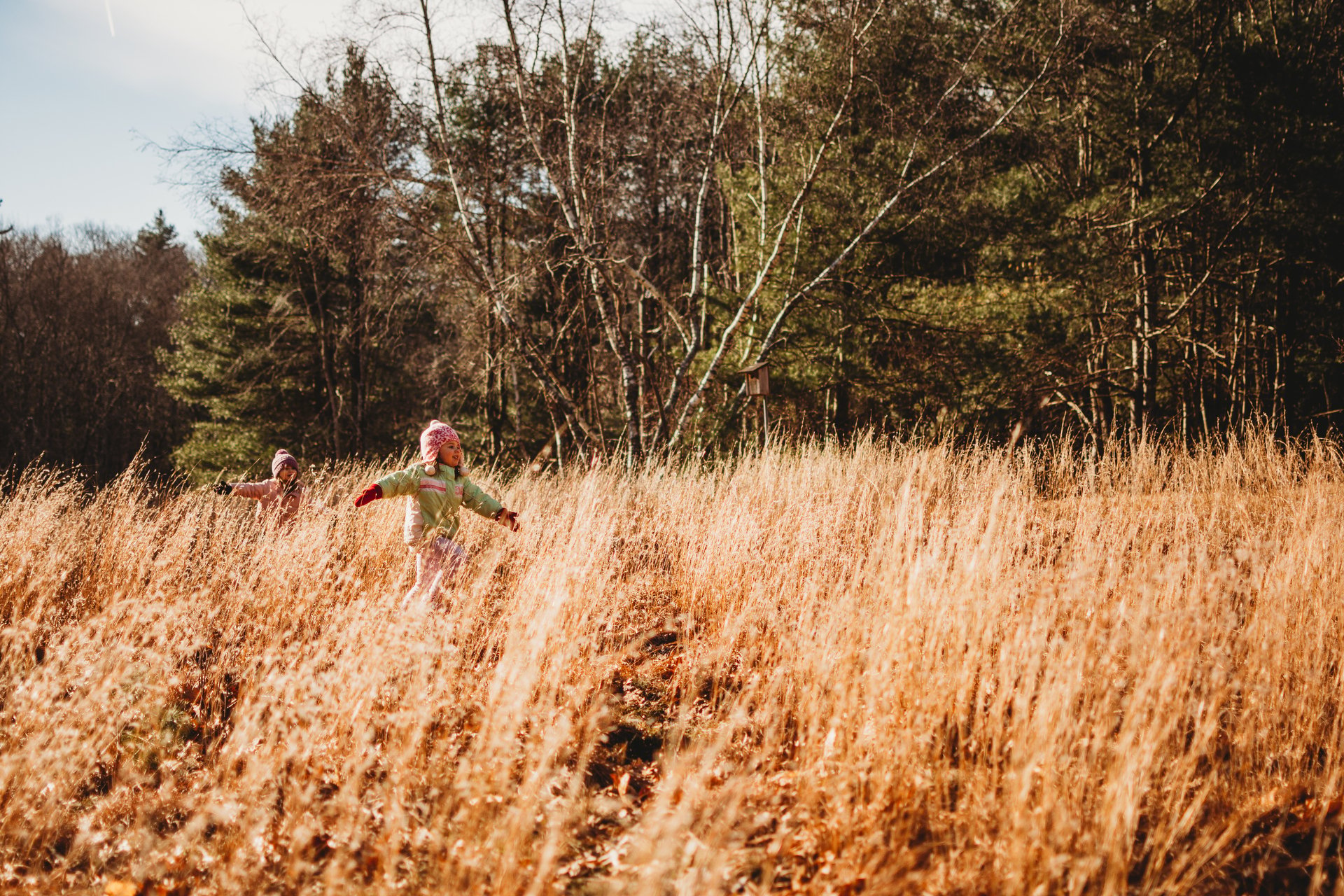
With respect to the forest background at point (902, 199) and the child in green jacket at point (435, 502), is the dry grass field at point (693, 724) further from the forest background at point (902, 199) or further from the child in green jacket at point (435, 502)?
the forest background at point (902, 199)

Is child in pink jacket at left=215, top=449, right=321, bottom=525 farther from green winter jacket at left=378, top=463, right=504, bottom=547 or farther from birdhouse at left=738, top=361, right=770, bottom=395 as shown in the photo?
birdhouse at left=738, top=361, right=770, bottom=395

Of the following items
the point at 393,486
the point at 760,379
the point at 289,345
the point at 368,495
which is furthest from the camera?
the point at 289,345

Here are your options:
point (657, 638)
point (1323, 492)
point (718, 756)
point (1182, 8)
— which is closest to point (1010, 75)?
point (1182, 8)

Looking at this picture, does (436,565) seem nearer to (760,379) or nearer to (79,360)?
(760,379)

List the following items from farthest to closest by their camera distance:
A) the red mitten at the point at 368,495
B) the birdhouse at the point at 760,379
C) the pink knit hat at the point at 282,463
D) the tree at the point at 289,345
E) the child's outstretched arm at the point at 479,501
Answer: the tree at the point at 289,345, the birdhouse at the point at 760,379, the pink knit hat at the point at 282,463, the child's outstretched arm at the point at 479,501, the red mitten at the point at 368,495

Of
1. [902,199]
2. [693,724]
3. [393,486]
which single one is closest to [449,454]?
[393,486]

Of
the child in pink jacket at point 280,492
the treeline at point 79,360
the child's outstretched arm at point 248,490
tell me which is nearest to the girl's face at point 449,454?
the child in pink jacket at point 280,492

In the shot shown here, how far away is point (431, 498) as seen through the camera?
4559 mm

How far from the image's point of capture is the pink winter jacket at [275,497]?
5807mm

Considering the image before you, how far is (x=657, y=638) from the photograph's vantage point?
4469mm

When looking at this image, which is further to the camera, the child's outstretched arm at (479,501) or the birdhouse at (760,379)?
the birdhouse at (760,379)

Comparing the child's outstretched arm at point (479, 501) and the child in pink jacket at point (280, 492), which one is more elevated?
the child's outstretched arm at point (479, 501)

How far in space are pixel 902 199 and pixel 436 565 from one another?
29.4 feet

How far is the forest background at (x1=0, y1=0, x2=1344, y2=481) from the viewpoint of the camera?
9180 mm
